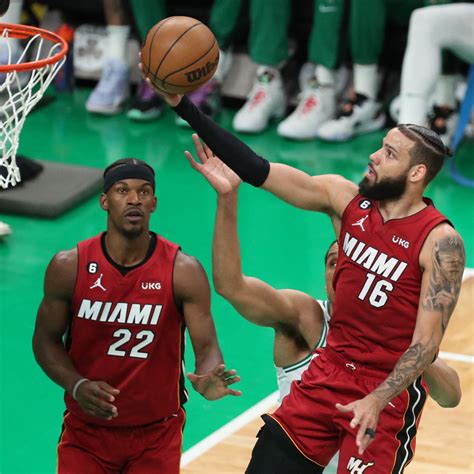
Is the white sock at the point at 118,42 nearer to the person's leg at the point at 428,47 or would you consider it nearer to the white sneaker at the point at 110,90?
the white sneaker at the point at 110,90

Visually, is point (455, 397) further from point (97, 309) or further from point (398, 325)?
point (97, 309)

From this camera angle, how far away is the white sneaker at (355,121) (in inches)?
423

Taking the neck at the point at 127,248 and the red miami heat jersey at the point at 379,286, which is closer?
the red miami heat jersey at the point at 379,286

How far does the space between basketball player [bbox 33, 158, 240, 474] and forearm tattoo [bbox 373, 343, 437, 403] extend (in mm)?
597

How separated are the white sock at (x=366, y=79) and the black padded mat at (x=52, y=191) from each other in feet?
8.80

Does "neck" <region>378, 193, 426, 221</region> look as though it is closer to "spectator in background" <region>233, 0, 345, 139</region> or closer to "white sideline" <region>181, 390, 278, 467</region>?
"white sideline" <region>181, 390, 278, 467</region>

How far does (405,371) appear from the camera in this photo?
4484 millimetres

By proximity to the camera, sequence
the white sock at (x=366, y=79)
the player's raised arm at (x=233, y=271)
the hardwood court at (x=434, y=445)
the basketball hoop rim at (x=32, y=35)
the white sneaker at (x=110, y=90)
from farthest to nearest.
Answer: the white sneaker at (x=110, y=90), the white sock at (x=366, y=79), the hardwood court at (x=434, y=445), the basketball hoop rim at (x=32, y=35), the player's raised arm at (x=233, y=271)

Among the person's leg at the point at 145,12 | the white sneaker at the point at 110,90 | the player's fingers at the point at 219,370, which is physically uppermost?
the player's fingers at the point at 219,370

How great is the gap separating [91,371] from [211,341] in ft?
1.56

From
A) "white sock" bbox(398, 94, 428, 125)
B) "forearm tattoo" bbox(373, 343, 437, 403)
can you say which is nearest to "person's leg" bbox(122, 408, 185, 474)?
"forearm tattoo" bbox(373, 343, 437, 403)

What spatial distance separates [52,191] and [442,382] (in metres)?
4.67

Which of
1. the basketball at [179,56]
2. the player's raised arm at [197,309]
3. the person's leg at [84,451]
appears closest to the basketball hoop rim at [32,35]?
the basketball at [179,56]

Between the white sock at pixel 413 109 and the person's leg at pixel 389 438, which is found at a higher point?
the person's leg at pixel 389 438
